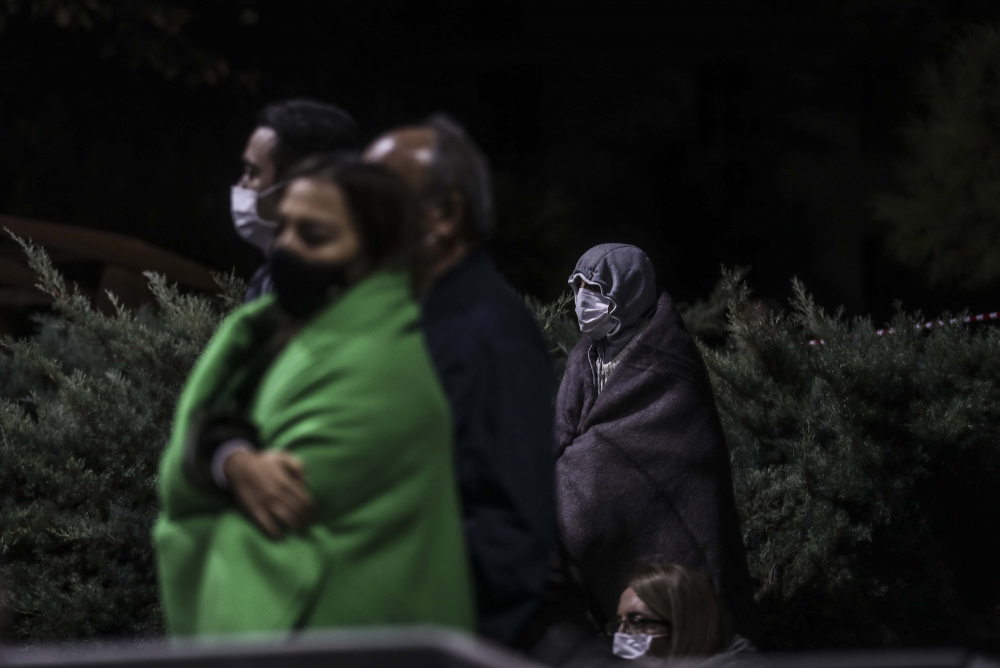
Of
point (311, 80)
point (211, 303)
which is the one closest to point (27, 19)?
point (311, 80)

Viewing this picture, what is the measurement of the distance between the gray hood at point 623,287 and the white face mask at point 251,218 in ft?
8.03

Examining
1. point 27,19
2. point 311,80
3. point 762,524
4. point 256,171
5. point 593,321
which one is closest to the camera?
point 256,171

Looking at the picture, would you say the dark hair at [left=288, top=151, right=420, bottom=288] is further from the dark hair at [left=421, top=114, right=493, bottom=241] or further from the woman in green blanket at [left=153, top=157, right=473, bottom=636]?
the dark hair at [left=421, top=114, right=493, bottom=241]

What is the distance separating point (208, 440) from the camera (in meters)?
1.89

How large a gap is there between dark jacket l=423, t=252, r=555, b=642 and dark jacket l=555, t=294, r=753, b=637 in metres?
2.53

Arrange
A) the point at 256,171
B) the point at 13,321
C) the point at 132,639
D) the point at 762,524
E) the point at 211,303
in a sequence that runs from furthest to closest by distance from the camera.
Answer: the point at 13,321 → the point at 211,303 → the point at 762,524 → the point at 132,639 → the point at 256,171

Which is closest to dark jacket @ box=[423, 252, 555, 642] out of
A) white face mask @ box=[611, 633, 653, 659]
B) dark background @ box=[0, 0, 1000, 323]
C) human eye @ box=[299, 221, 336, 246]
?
human eye @ box=[299, 221, 336, 246]

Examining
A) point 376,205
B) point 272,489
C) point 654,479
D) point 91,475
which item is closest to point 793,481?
point 654,479

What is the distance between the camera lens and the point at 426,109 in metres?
12.0

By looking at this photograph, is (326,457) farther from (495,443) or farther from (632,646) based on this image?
(632,646)

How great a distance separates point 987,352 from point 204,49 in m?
7.42

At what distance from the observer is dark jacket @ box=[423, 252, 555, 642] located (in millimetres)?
2027

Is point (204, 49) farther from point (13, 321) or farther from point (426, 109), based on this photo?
point (13, 321)

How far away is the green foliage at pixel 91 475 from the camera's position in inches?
217
